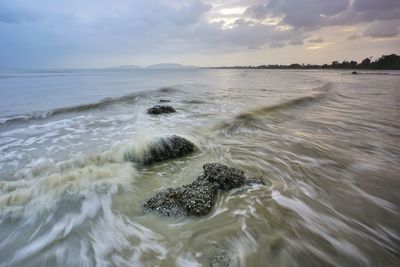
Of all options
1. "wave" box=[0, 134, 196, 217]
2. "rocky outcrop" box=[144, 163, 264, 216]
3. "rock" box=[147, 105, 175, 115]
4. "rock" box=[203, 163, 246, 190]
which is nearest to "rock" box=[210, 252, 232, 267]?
"rocky outcrop" box=[144, 163, 264, 216]

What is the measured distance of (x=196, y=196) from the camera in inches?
144

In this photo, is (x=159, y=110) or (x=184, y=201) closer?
(x=184, y=201)

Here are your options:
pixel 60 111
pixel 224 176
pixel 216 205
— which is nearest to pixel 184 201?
pixel 216 205

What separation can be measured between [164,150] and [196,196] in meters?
2.20

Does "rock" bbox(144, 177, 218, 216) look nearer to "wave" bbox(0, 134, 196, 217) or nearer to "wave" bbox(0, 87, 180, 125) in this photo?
"wave" bbox(0, 134, 196, 217)

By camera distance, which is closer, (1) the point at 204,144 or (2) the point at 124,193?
(2) the point at 124,193

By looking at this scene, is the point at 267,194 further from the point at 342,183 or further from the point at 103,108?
the point at 103,108

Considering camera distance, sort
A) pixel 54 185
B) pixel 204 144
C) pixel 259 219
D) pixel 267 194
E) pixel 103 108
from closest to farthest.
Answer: pixel 259 219
pixel 267 194
pixel 54 185
pixel 204 144
pixel 103 108

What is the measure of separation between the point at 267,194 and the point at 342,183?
164 centimetres

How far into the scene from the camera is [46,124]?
31.6 feet

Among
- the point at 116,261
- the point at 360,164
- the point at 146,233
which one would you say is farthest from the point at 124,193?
the point at 360,164

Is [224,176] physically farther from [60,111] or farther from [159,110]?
[60,111]

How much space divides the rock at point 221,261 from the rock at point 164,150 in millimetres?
3051

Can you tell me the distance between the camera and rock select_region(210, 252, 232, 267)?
Result: 8.57 ft
